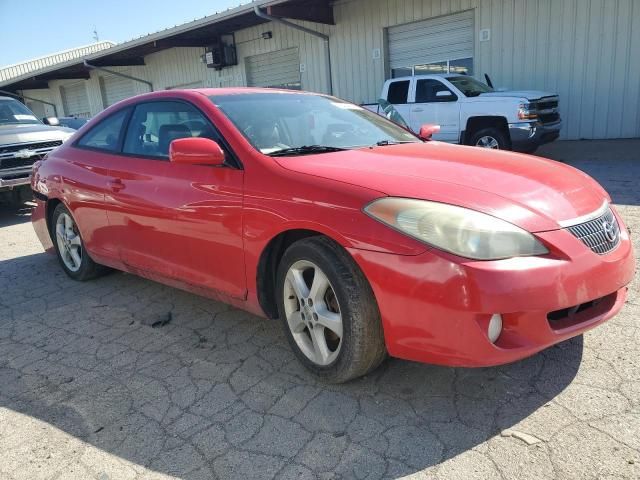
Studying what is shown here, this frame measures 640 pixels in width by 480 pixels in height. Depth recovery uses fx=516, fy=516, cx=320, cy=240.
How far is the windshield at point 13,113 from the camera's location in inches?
356

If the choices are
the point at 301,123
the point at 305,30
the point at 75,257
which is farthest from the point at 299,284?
the point at 305,30

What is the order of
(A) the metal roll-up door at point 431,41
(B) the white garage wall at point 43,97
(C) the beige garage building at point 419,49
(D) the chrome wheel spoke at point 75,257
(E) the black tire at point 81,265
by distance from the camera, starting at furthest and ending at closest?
(B) the white garage wall at point 43,97 < (A) the metal roll-up door at point 431,41 < (C) the beige garage building at point 419,49 < (D) the chrome wheel spoke at point 75,257 < (E) the black tire at point 81,265

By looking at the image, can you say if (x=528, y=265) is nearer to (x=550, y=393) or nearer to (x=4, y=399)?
(x=550, y=393)

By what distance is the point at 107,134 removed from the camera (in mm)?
4145

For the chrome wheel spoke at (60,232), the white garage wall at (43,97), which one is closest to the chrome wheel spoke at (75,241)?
the chrome wheel spoke at (60,232)

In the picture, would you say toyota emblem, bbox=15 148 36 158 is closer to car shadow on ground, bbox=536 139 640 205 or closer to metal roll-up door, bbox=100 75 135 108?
car shadow on ground, bbox=536 139 640 205

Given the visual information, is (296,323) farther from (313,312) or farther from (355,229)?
(355,229)

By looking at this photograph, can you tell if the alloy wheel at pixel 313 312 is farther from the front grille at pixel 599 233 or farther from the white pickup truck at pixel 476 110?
the white pickup truck at pixel 476 110

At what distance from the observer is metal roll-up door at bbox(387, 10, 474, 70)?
1300 centimetres

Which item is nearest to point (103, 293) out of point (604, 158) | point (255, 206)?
point (255, 206)

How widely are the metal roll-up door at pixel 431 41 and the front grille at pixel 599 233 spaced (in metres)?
11.6

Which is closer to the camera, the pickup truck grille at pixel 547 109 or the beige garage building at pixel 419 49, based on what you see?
the pickup truck grille at pixel 547 109

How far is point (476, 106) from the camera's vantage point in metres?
9.87

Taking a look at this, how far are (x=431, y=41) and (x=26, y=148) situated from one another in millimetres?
10000
